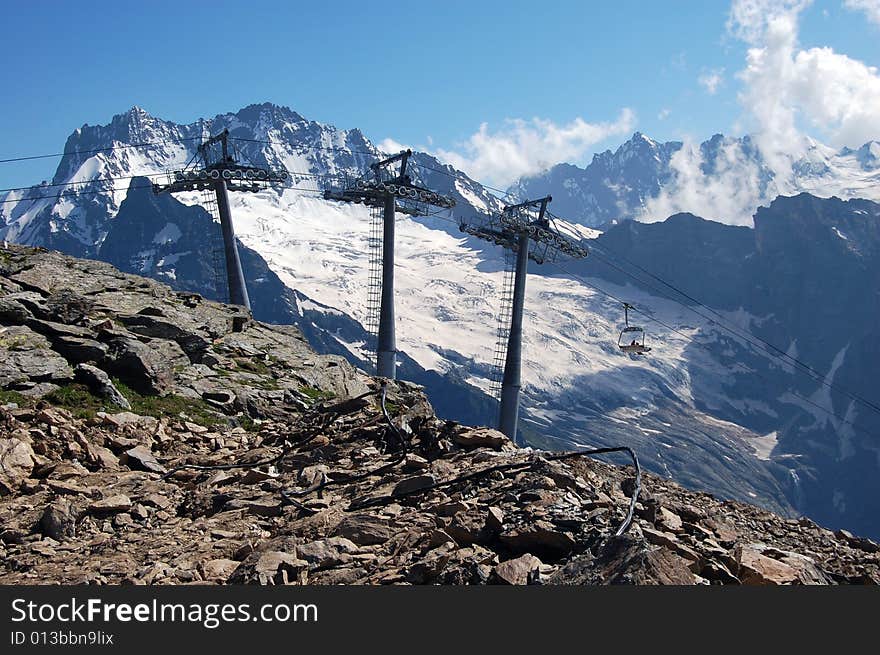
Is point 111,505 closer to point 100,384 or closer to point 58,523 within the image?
point 58,523

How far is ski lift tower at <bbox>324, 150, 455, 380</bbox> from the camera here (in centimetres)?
5991

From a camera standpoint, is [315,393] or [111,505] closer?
[111,505]

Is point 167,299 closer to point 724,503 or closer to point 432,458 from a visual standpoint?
point 432,458

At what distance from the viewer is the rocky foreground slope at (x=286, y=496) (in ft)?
41.2

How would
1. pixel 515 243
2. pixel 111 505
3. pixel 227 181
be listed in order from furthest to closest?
pixel 227 181, pixel 515 243, pixel 111 505

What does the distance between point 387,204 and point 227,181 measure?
12.8m

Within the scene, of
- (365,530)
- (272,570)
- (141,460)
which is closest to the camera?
(272,570)

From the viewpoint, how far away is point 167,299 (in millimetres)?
41406

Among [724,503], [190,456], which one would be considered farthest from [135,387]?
[724,503]

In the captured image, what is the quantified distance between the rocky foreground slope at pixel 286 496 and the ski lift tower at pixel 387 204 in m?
27.0

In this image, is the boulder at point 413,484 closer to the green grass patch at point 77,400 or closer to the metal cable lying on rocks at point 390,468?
the metal cable lying on rocks at point 390,468

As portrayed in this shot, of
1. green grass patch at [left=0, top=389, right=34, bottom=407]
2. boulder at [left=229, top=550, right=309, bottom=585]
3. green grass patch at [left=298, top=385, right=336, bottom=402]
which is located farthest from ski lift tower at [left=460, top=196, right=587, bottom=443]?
boulder at [left=229, top=550, right=309, bottom=585]

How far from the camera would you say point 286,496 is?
17.4 meters

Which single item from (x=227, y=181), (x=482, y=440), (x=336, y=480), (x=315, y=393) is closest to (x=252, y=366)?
(x=315, y=393)
